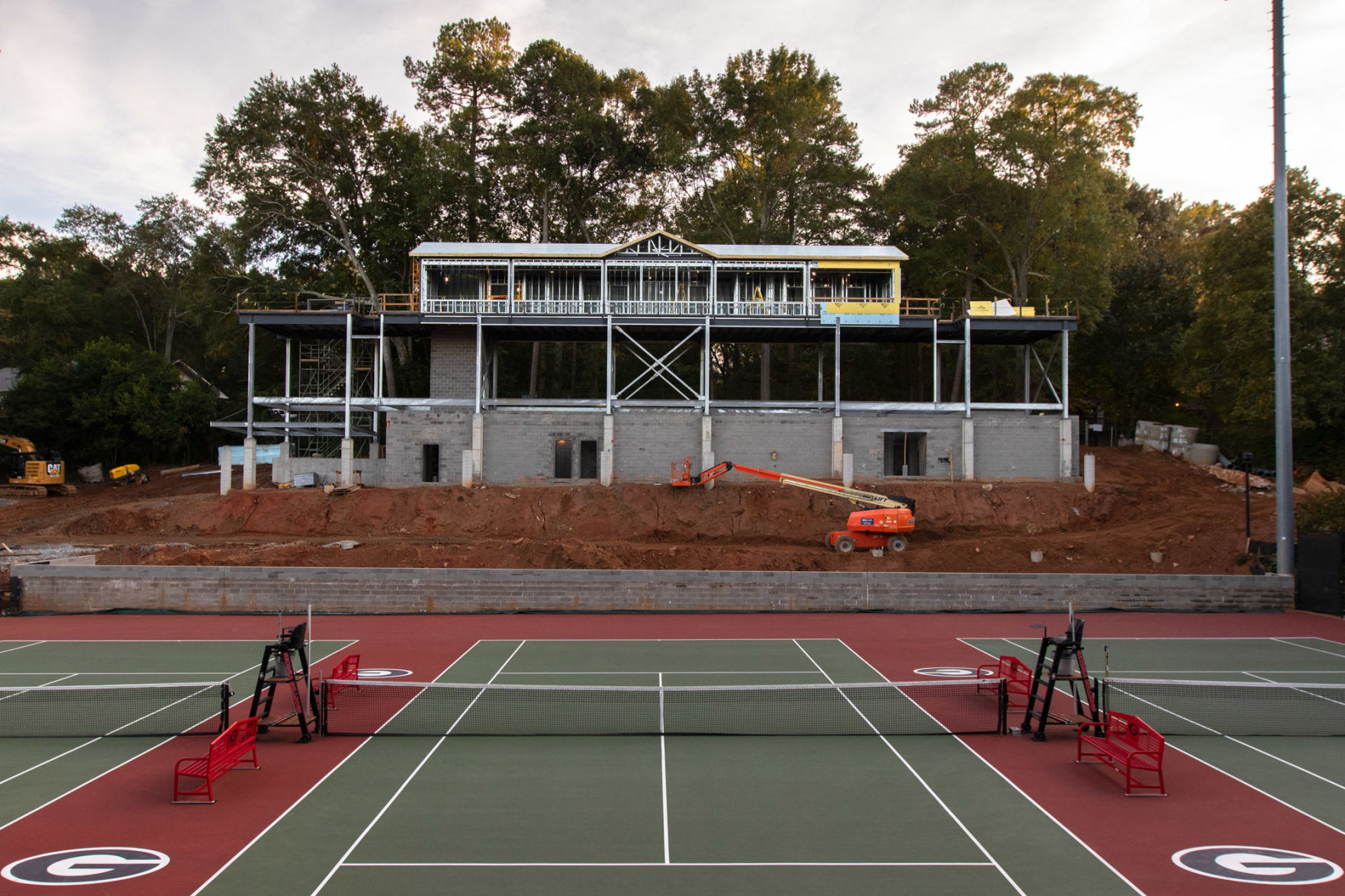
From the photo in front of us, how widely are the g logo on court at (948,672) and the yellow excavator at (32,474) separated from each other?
5400 cm

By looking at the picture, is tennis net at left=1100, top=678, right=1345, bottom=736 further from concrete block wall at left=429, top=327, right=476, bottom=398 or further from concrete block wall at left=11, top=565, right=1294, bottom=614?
concrete block wall at left=429, top=327, right=476, bottom=398

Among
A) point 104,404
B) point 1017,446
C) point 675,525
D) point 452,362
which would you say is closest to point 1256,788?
point 675,525

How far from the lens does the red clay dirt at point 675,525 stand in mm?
33750

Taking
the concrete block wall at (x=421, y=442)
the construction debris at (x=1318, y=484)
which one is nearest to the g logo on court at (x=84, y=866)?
the concrete block wall at (x=421, y=442)

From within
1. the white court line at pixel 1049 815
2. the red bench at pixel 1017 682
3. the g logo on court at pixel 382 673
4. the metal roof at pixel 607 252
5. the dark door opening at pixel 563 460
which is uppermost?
the metal roof at pixel 607 252

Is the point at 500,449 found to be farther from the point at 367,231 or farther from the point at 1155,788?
the point at 1155,788

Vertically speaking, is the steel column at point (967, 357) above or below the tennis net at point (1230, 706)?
above

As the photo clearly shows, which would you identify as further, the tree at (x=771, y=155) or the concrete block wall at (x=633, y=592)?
the tree at (x=771, y=155)

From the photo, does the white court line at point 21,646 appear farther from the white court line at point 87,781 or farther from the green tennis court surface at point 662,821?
the green tennis court surface at point 662,821

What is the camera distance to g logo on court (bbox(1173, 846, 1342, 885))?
887cm

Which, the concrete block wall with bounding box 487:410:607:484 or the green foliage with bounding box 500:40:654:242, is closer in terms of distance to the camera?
the concrete block wall with bounding box 487:410:607:484

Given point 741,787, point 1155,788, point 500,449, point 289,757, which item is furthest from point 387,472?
point 1155,788

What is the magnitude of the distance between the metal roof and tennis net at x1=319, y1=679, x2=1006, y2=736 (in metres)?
34.2

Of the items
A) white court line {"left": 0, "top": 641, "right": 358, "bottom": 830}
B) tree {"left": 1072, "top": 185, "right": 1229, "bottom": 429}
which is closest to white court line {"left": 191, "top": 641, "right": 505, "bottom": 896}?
white court line {"left": 0, "top": 641, "right": 358, "bottom": 830}
